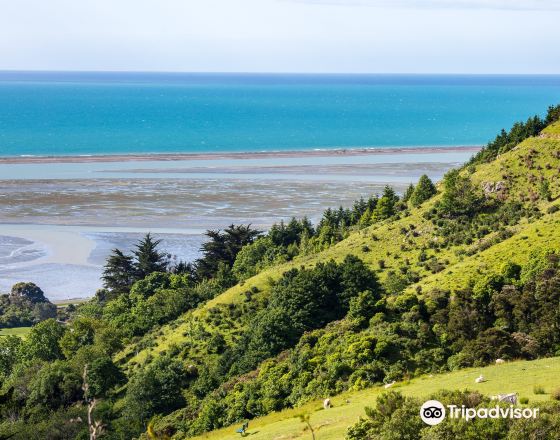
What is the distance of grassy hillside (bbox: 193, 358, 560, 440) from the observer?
27828mm

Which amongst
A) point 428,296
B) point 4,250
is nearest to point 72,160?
point 4,250

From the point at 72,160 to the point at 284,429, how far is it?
5864 inches

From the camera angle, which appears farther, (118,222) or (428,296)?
(118,222)

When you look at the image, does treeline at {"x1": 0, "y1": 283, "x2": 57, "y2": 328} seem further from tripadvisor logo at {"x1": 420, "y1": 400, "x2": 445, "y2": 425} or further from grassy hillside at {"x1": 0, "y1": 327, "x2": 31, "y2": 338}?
tripadvisor logo at {"x1": 420, "y1": 400, "x2": 445, "y2": 425}

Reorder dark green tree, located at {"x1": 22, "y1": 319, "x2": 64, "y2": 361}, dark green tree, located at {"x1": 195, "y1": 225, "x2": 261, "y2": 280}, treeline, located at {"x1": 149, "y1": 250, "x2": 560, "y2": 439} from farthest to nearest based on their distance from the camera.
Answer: dark green tree, located at {"x1": 195, "y1": 225, "x2": 261, "y2": 280} < dark green tree, located at {"x1": 22, "y1": 319, "x2": 64, "y2": 361} < treeline, located at {"x1": 149, "y1": 250, "x2": 560, "y2": 439}

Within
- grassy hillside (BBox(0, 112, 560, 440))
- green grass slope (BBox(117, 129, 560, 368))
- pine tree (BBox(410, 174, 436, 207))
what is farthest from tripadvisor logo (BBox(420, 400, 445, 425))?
pine tree (BBox(410, 174, 436, 207))

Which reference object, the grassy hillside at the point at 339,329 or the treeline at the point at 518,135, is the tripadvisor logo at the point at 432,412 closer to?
the grassy hillside at the point at 339,329

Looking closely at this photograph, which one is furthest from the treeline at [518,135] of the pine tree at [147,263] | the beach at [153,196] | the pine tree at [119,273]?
the beach at [153,196]

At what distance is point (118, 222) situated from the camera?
10788 centimetres

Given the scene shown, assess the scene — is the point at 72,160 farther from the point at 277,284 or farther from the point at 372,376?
the point at 372,376

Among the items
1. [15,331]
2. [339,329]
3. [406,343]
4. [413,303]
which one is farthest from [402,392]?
[15,331]

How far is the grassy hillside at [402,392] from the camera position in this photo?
2783 cm

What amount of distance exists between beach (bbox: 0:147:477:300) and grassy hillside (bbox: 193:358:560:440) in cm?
5165

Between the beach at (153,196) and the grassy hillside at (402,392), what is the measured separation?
51.6 meters
